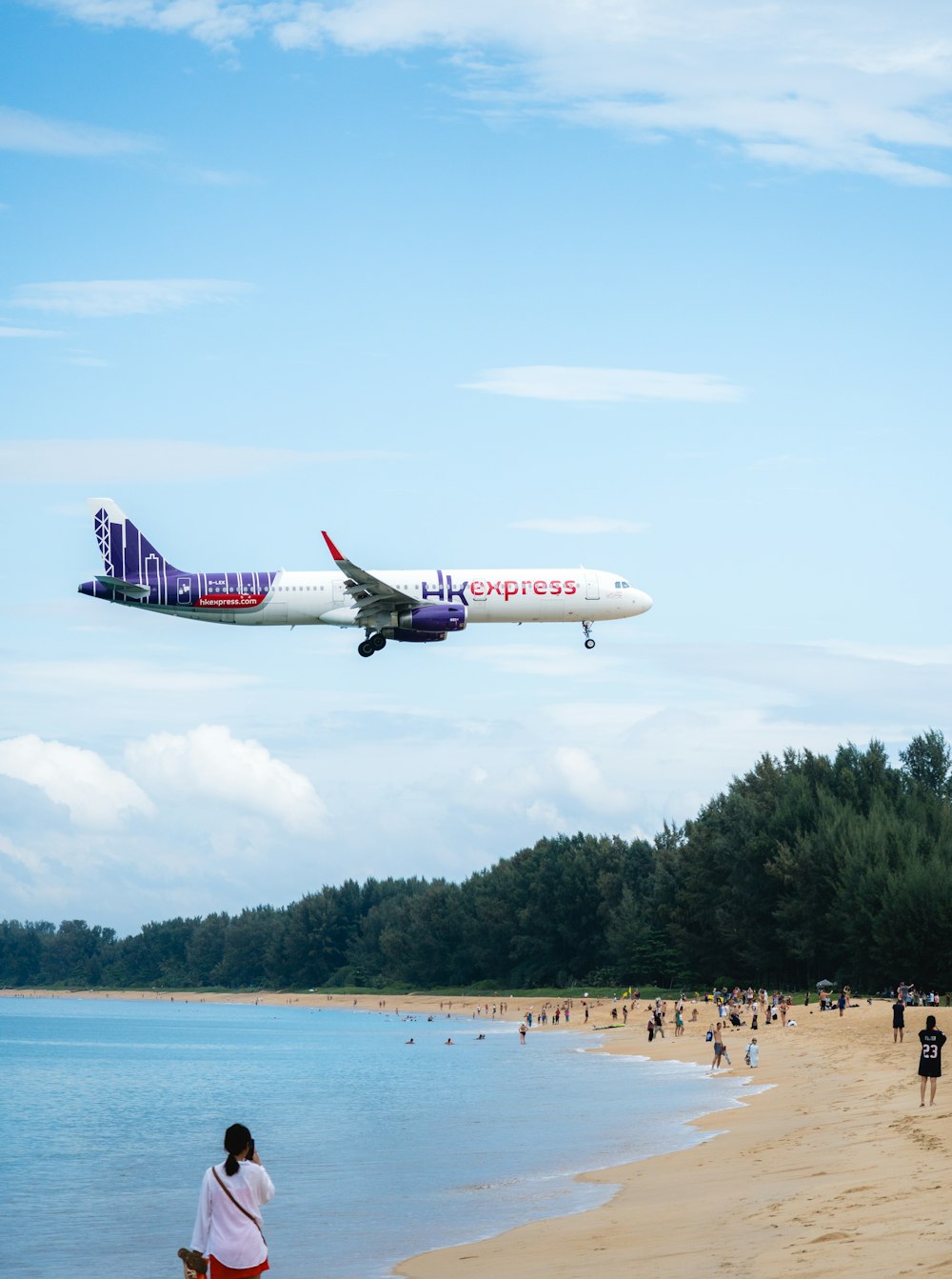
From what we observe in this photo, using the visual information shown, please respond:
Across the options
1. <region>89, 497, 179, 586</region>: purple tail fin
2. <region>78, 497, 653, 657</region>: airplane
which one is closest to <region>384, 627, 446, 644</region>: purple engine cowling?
<region>78, 497, 653, 657</region>: airplane

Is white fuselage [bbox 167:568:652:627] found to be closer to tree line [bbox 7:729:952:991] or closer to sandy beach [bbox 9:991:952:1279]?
sandy beach [bbox 9:991:952:1279]

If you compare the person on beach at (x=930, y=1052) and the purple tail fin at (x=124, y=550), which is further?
the purple tail fin at (x=124, y=550)

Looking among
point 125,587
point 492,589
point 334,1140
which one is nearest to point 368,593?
point 492,589

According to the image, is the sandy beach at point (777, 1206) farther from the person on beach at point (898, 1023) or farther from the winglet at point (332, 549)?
the winglet at point (332, 549)

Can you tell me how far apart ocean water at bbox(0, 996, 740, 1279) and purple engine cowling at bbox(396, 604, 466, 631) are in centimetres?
1749

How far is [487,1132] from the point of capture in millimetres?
45688

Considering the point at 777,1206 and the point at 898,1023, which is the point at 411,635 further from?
the point at 777,1206

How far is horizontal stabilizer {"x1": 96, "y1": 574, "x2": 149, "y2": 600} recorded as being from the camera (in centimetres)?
5972

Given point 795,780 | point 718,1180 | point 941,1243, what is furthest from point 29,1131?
point 795,780

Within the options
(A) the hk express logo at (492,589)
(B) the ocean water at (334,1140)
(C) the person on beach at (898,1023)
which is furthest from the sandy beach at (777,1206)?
(A) the hk express logo at (492,589)

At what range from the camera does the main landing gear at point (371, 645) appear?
58094 mm

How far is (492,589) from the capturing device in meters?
59.3

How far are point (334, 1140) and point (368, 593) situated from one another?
1994 centimetres

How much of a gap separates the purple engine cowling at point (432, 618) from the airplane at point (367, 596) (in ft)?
0.12
